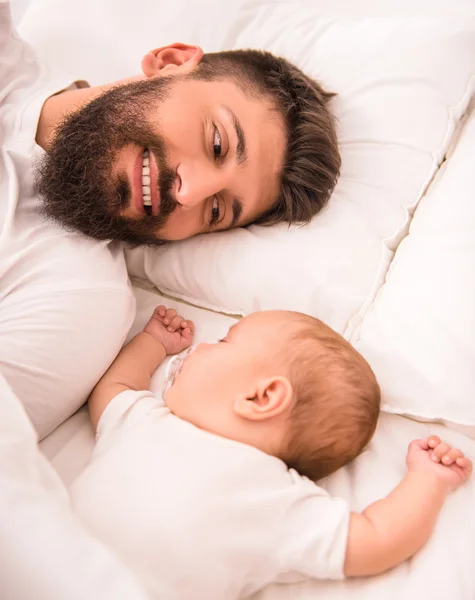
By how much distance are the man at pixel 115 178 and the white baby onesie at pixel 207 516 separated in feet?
0.97


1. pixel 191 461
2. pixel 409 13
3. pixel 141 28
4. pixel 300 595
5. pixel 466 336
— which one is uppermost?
pixel 409 13

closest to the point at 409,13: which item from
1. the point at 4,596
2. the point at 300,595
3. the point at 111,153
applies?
the point at 111,153

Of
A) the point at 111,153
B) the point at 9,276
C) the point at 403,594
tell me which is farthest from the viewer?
the point at 111,153

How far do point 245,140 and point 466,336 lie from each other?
70 centimetres

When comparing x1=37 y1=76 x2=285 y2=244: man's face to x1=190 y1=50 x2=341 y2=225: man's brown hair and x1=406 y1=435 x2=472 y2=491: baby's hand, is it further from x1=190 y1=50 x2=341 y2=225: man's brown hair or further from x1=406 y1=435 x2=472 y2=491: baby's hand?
x1=406 y1=435 x2=472 y2=491: baby's hand

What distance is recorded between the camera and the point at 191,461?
3.15ft

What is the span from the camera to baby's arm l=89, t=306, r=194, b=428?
121cm

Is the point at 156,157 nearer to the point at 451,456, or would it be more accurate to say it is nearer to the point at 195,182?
the point at 195,182

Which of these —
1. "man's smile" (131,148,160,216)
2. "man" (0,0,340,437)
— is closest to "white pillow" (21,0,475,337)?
"man" (0,0,340,437)

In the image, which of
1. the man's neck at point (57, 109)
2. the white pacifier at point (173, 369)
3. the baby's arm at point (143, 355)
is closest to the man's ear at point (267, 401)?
the white pacifier at point (173, 369)

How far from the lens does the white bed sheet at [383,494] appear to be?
93 centimetres

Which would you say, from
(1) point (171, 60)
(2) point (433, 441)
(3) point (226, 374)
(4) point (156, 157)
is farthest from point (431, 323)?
(1) point (171, 60)

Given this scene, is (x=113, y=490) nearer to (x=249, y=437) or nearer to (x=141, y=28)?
(x=249, y=437)

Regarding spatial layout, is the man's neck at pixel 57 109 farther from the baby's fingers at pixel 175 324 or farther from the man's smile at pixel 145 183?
the baby's fingers at pixel 175 324
